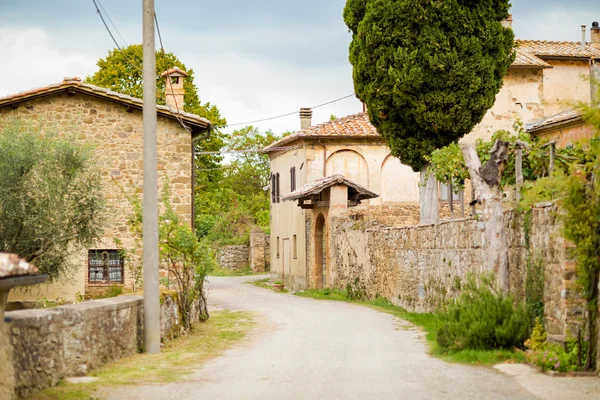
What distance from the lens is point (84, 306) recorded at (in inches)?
387

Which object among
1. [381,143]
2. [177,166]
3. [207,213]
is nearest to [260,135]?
[207,213]

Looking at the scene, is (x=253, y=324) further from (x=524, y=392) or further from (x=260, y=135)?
(x=260, y=135)

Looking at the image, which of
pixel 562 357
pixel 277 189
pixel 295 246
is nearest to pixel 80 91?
pixel 562 357

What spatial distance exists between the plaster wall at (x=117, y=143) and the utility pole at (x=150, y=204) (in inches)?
328

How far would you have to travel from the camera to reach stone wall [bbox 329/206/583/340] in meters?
10.4

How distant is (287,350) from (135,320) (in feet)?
7.39

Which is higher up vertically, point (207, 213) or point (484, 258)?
point (207, 213)

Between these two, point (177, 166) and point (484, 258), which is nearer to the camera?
point (484, 258)

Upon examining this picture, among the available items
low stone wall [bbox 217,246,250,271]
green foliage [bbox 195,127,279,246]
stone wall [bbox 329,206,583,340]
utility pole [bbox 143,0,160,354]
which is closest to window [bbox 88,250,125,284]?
stone wall [bbox 329,206,583,340]

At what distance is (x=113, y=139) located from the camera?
2039 cm

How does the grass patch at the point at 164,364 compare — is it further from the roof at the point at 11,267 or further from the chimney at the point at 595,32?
the chimney at the point at 595,32

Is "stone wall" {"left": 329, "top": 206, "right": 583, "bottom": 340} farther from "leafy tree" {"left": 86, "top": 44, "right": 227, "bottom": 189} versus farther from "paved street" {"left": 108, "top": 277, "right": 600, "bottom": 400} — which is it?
"leafy tree" {"left": 86, "top": 44, "right": 227, "bottom": 189}

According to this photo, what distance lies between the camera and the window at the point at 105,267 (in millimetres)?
20594

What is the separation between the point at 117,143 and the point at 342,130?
1291cm
